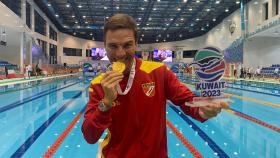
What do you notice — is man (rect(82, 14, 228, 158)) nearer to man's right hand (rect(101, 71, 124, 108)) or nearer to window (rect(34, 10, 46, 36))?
man's right hand (rect(101, 71, 124, 108))

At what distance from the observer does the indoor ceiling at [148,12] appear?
28.0 metres

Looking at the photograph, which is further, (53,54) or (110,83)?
(53,54)

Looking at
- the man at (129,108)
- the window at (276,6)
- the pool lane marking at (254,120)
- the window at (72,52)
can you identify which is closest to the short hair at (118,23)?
the man at (129,108)

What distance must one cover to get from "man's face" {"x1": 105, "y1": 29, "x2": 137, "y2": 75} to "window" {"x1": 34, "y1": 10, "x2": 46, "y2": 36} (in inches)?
1176

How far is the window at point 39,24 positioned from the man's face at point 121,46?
2988 centimetres

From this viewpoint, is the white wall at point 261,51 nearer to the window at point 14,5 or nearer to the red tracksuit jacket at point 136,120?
the window at point 14,5

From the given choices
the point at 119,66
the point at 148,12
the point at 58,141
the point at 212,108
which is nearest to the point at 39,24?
the point at 148,12

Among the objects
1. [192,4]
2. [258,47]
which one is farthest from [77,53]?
[258,47]

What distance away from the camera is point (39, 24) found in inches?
1245

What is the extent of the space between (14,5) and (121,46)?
22.4 metres

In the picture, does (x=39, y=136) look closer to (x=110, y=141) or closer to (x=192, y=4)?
(x=110, y=141)

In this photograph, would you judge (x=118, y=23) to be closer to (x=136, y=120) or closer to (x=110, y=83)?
(x=110, y=83)

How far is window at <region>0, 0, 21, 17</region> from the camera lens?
19419 mm

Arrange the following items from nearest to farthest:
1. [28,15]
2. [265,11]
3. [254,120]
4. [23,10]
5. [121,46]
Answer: [121,46] < [254,120] < [23,10] < [265,11] < [28,15]
